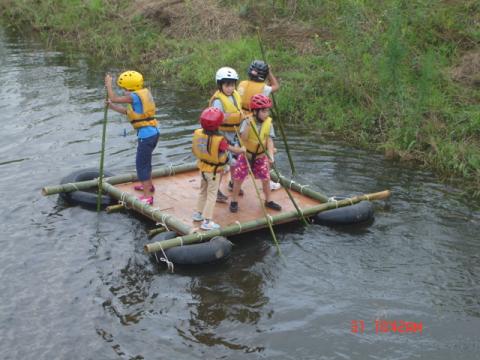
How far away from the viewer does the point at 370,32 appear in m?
15.3

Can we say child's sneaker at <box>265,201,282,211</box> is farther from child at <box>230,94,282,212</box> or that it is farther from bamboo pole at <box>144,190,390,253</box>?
bamboo pole at <box>144,190,390,253</box>

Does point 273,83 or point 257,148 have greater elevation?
point 273,83

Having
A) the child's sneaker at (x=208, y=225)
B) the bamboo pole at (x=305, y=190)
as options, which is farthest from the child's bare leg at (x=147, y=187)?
the bamboo pole at (x=305, y=190)

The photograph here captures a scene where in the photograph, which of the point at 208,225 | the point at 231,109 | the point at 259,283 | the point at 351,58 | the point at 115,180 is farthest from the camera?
the point at 351,58

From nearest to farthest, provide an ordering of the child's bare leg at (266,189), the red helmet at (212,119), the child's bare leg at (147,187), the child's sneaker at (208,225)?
1. the red helmet at (212,119)
2. the child's sneaker at (208,225)
3. the child's bare leg at (266,189)
4. the child's bare leg at (147,187)

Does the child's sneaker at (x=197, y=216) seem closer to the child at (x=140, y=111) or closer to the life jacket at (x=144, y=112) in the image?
the child at (x=140, y=111)

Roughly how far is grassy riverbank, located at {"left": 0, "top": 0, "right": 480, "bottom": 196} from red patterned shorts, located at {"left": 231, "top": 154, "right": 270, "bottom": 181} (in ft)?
12.1

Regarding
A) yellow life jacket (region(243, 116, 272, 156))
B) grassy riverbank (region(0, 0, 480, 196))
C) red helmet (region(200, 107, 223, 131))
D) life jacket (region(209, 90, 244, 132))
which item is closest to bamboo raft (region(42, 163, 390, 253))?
yellow life jacket (region(243, 116, 272, 156))

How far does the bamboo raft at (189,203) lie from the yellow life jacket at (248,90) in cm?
124

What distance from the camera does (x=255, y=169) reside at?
9562mm

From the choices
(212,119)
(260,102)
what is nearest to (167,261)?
(212,119)

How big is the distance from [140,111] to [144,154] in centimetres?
63

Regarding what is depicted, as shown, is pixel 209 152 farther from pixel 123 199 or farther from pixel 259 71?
pixel 123 199

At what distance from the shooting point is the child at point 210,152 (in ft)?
28.3
